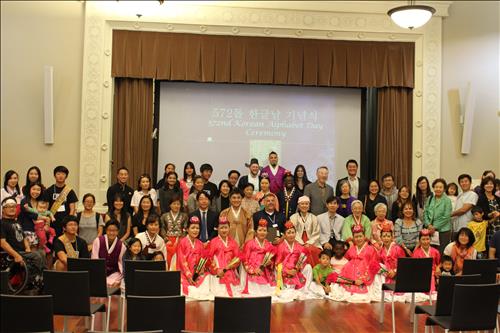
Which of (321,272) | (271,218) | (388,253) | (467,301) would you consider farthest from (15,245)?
(467,301)

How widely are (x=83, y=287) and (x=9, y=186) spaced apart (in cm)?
328

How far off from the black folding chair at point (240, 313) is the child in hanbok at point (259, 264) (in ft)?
11.7

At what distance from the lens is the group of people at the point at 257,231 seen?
7035 mm

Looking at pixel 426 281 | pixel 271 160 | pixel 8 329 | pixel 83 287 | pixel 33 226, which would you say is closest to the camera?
pixel 8 329

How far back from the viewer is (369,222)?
8133 mm

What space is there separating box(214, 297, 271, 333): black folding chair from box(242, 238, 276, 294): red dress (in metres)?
3.59

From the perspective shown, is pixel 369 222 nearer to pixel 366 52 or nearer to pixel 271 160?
pixel 271 160

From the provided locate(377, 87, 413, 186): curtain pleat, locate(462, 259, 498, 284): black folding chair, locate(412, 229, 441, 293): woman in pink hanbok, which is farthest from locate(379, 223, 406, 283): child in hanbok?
locate(377, 87, 413, 186): curtain pleat

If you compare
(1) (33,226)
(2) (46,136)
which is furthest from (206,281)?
(2) (46,136)

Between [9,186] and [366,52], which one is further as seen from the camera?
[366,52]

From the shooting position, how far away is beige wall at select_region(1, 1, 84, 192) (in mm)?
9414

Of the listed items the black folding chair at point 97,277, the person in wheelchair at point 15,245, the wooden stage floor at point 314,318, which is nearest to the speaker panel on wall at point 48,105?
the person in wheelchair at point 15,245

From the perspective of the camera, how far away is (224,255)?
7574 mm

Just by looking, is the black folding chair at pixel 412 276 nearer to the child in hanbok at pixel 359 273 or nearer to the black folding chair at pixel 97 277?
the child in hanbok at pixel 359 273
